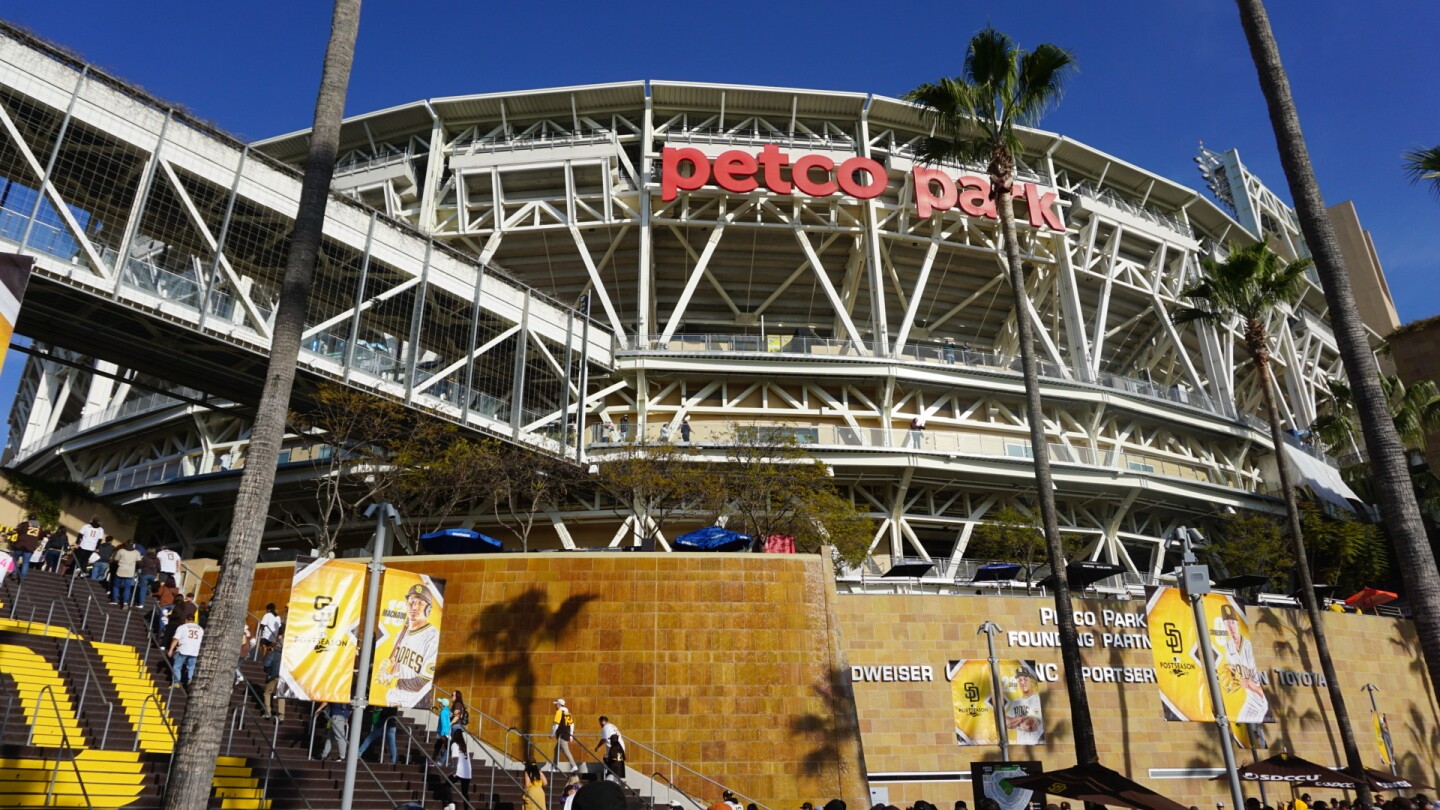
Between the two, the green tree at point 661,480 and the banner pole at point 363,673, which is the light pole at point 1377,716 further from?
the banner pole at point 363,673

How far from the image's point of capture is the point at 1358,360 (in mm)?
12008

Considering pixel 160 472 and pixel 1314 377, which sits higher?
pixel 1314 377

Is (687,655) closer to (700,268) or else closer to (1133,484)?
(700,268)

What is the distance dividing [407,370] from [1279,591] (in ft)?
117

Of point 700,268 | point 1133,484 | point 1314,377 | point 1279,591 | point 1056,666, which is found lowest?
point 1056,666

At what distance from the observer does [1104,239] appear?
5016 centimetres

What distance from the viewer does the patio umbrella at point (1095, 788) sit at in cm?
1246

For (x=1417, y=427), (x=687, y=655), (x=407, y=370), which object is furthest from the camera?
(x=1417, y=427)

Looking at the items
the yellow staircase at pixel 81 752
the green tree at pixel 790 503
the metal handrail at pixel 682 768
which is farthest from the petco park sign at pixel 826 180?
the yellow staircase at pixel 81 752

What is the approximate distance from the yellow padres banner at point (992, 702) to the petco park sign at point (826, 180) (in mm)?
23894

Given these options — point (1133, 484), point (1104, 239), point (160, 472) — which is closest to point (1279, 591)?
point (1133, 484)

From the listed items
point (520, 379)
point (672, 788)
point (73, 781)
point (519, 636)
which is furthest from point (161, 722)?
point (520, 379)

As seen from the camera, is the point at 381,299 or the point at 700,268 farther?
the point at 700,268

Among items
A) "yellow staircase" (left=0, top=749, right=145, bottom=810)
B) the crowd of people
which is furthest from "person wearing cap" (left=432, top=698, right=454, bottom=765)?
the crowd of people
